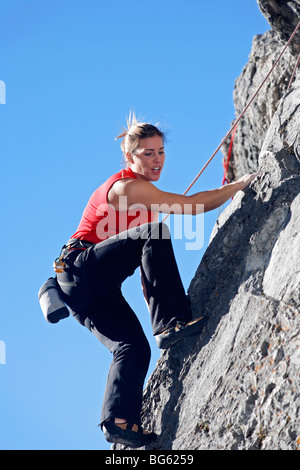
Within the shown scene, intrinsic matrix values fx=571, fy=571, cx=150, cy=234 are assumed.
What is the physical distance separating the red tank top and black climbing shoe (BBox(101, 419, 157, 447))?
81.1 inches

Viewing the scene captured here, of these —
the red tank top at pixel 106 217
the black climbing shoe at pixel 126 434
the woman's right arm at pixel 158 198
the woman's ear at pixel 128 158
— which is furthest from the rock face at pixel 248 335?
the woman's ear at pixel 128 158

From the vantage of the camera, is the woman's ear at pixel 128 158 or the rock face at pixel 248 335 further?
the woman's ear at pixel 128 158

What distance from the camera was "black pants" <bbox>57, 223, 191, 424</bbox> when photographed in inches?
234

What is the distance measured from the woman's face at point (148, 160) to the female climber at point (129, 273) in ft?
0.04

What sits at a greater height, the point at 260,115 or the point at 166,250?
the point at 260,115

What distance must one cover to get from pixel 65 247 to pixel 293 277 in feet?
8.65

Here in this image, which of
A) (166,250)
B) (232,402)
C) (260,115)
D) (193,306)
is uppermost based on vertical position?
(260,115)

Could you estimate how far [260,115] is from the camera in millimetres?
14336

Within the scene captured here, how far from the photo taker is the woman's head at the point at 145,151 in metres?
6.80

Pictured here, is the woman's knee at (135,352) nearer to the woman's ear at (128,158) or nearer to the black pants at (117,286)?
the black pants at (117,286)

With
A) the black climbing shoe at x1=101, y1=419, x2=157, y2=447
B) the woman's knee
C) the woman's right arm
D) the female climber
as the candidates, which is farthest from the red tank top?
the black climbing shoe at x1=101, y1=419, x2=157, y2=447

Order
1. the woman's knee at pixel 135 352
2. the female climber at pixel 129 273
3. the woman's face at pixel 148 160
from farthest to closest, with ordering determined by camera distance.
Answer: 1. the woman's face at pixel 148 160
2. the woman's knee at pixel 135 352
3. the female climber at pixel 129 273
